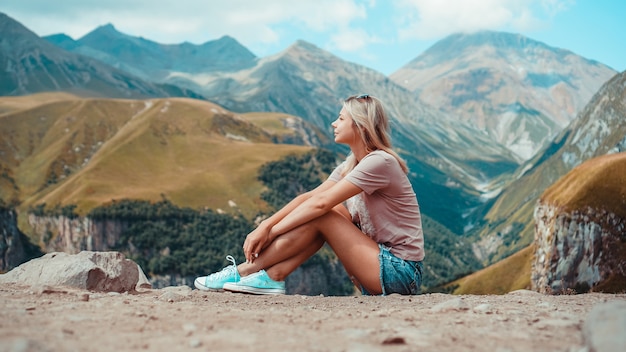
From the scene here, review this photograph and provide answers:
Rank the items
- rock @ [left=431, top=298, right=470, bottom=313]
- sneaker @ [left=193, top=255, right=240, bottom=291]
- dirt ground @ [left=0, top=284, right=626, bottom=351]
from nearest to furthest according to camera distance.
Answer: dirt ground @ [left=0, top=284, right=626, bottom=351]
rock @ [left=431, top=298, right=470, bottom=313]
sneaker @ [left=193, top=255, right=240, bottom=291]

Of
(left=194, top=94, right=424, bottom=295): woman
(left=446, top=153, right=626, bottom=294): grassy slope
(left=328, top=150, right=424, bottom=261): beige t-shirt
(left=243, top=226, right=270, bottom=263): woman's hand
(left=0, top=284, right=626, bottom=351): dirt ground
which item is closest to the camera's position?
(left=0, top=284, right=626, bottom=351): dirt ground

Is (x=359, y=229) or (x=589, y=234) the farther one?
(x=589, y=234)

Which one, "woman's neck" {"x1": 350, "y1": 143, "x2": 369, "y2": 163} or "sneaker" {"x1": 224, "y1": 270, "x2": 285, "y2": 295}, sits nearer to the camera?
"woman's neck" {"x1": 350, "y1": 143, "x2": 369, "y2": 163}

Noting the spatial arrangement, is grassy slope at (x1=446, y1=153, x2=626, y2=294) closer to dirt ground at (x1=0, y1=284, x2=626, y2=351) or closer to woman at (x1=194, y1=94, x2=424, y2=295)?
woman at (x1=194, y1=94, x2=424, y2=295)

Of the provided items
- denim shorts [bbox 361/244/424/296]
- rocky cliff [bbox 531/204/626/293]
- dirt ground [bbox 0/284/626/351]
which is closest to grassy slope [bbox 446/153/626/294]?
rocky cliff [bbox 531/204/626/293]

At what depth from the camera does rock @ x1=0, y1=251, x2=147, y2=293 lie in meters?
14.6

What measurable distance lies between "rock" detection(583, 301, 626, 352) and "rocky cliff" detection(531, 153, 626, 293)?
512 ft

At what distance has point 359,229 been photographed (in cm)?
1412

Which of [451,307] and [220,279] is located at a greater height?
[220,279]

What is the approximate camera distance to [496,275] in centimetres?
18925

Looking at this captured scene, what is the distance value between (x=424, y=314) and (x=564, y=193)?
561ft

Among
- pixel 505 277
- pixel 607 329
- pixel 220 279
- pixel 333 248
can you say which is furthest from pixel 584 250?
pixel 607 329

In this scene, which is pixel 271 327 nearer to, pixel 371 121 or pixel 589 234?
pixel 371 121

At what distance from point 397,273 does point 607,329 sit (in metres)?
6.82
